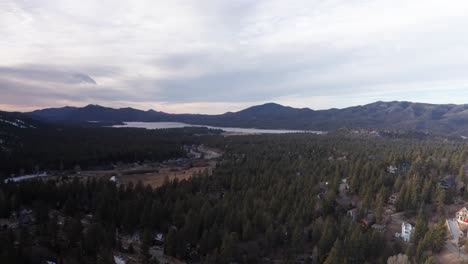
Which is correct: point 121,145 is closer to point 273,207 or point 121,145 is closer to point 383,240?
point 273,207

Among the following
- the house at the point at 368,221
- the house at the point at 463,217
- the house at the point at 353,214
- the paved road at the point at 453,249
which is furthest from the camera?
the house at the point at 353,214

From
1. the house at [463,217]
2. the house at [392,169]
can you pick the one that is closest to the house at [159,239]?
the house at [463,217]

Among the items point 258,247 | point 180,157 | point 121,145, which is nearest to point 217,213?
point 258,247

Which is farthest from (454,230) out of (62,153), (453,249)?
(62,153)

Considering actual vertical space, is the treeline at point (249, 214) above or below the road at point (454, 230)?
above

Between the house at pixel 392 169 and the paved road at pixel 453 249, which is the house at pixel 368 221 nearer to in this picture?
the paved road at pixel 453 249

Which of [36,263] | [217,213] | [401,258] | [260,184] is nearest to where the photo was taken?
[36,263]

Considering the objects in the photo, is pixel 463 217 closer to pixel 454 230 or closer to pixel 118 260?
pixel 454 230

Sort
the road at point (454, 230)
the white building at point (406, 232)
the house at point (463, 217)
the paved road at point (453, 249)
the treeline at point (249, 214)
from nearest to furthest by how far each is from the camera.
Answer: the treeline at point (249, 214), the paved road at point (453, 249), the road at point (454, 230), the white building at point (406, 232), the house at point (463, 217)
